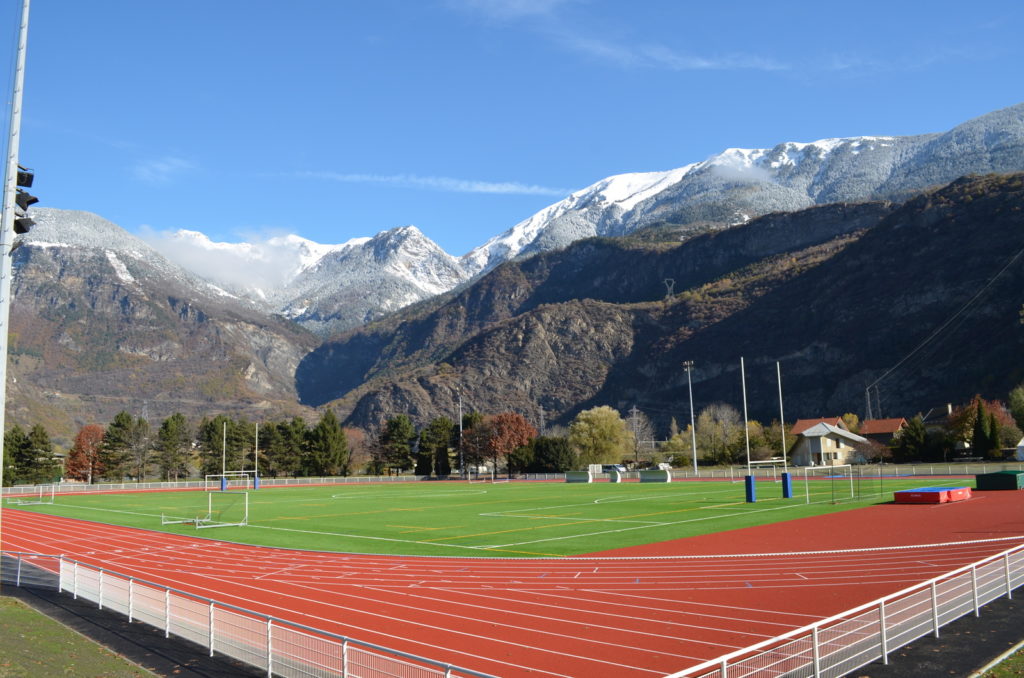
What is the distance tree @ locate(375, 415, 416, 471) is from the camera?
12938cm

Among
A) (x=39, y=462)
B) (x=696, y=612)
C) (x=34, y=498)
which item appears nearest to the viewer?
(x=696, y=612)

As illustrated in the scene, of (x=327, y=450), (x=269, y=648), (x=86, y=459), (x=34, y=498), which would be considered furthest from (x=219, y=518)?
(x=86, y=459)

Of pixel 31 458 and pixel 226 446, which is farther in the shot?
pixel 226 446

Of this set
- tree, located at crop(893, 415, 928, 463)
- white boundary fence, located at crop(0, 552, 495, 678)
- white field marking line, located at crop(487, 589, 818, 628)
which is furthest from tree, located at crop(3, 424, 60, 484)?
white field marking line, located at crop(487, 589, 818, 628)

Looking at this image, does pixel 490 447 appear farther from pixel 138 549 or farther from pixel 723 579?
pixel 723 579

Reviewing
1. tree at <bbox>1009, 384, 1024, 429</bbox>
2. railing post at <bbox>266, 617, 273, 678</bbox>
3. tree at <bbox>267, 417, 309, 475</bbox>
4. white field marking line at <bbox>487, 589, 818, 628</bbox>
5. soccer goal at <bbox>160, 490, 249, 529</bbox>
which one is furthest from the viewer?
tree at <bbox>267, 417, 309, 475</bbox>

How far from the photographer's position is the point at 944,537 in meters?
26.6

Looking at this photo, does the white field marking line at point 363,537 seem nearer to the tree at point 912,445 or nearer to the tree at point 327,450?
the tree at point 912,445

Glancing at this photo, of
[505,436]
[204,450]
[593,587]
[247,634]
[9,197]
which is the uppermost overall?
[9,197]

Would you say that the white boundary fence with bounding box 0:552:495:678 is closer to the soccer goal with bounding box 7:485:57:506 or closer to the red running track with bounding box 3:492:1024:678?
the red running track with bounding box 3:492:1024:678

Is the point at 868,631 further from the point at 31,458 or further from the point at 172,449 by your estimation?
the point at 172,449

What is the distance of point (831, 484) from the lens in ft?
195

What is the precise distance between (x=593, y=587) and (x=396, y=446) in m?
112

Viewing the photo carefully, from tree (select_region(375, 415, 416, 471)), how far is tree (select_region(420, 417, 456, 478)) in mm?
5629
